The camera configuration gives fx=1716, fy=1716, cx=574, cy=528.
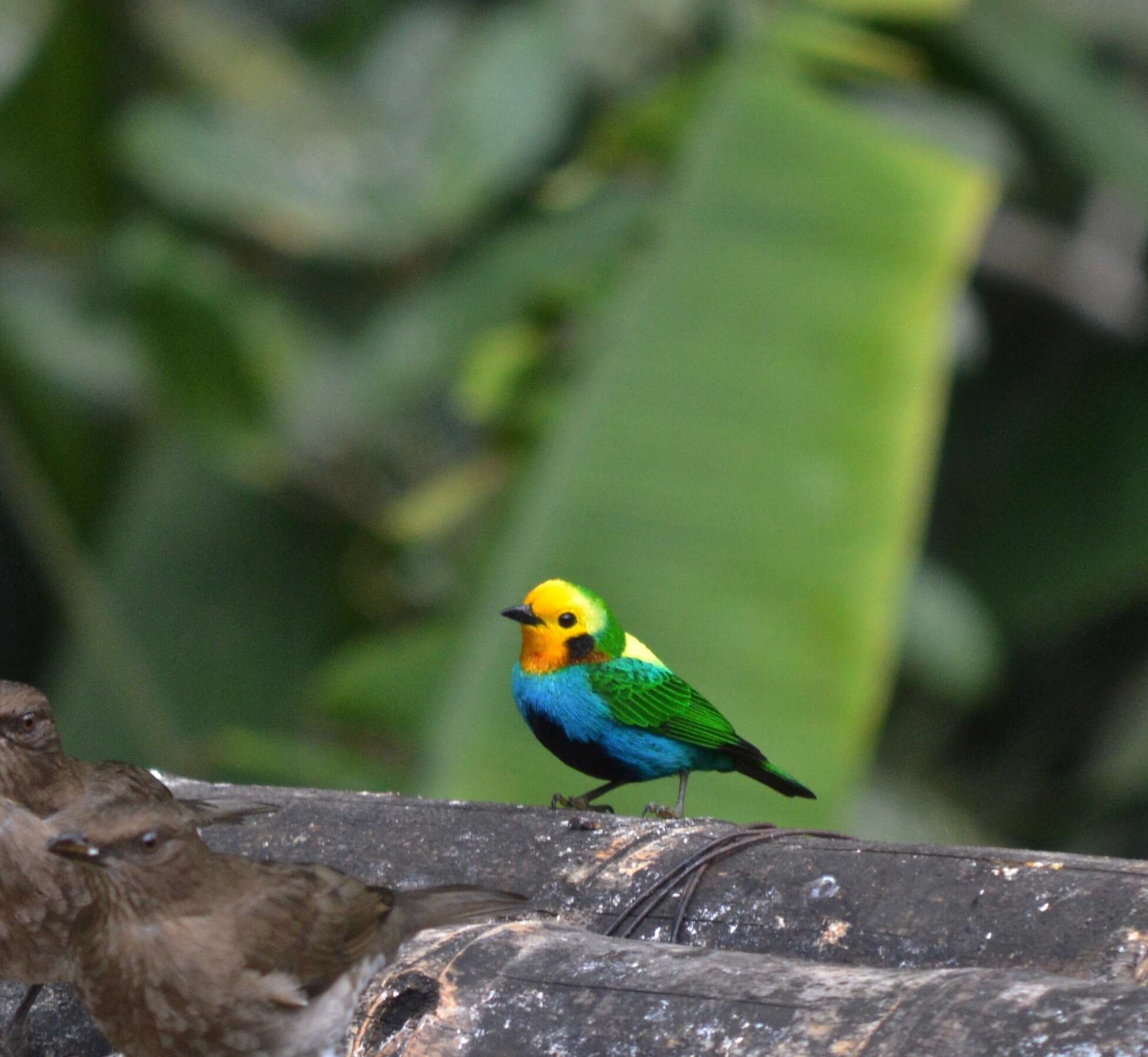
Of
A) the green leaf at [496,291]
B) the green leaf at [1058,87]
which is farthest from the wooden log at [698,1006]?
the green leaf at [1058,87]

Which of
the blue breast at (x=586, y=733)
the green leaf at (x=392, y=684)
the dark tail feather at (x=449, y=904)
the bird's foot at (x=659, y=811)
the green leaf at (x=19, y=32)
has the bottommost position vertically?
the green leaf at (x=392, y=684)

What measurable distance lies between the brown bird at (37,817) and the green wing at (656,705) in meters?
0.73

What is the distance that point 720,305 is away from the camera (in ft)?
17.0

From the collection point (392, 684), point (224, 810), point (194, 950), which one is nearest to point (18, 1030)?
point (224, 810)

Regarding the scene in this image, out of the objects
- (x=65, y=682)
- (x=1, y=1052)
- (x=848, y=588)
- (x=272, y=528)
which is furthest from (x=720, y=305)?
(x=65, y=682)

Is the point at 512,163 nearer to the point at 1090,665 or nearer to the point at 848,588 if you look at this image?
the point at 848,588

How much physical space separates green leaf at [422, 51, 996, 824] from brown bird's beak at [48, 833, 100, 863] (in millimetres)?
2190

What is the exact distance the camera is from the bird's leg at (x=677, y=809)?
3.15 meters

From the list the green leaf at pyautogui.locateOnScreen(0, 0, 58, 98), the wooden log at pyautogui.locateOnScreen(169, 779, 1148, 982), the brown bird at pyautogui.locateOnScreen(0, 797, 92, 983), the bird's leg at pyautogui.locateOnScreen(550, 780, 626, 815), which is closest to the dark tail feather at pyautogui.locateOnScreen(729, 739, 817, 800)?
the wooden log at pyautogui.locateOnScreen(169, 779, 1148, 982)

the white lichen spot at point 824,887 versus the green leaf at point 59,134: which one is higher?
the green leaf at point 59,134

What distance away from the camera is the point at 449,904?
8.79ft

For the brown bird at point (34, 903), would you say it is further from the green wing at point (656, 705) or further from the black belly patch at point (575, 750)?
the green wing at point (656, 705)

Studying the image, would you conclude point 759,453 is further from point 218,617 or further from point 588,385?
point 218,617

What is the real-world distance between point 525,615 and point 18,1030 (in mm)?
1080
